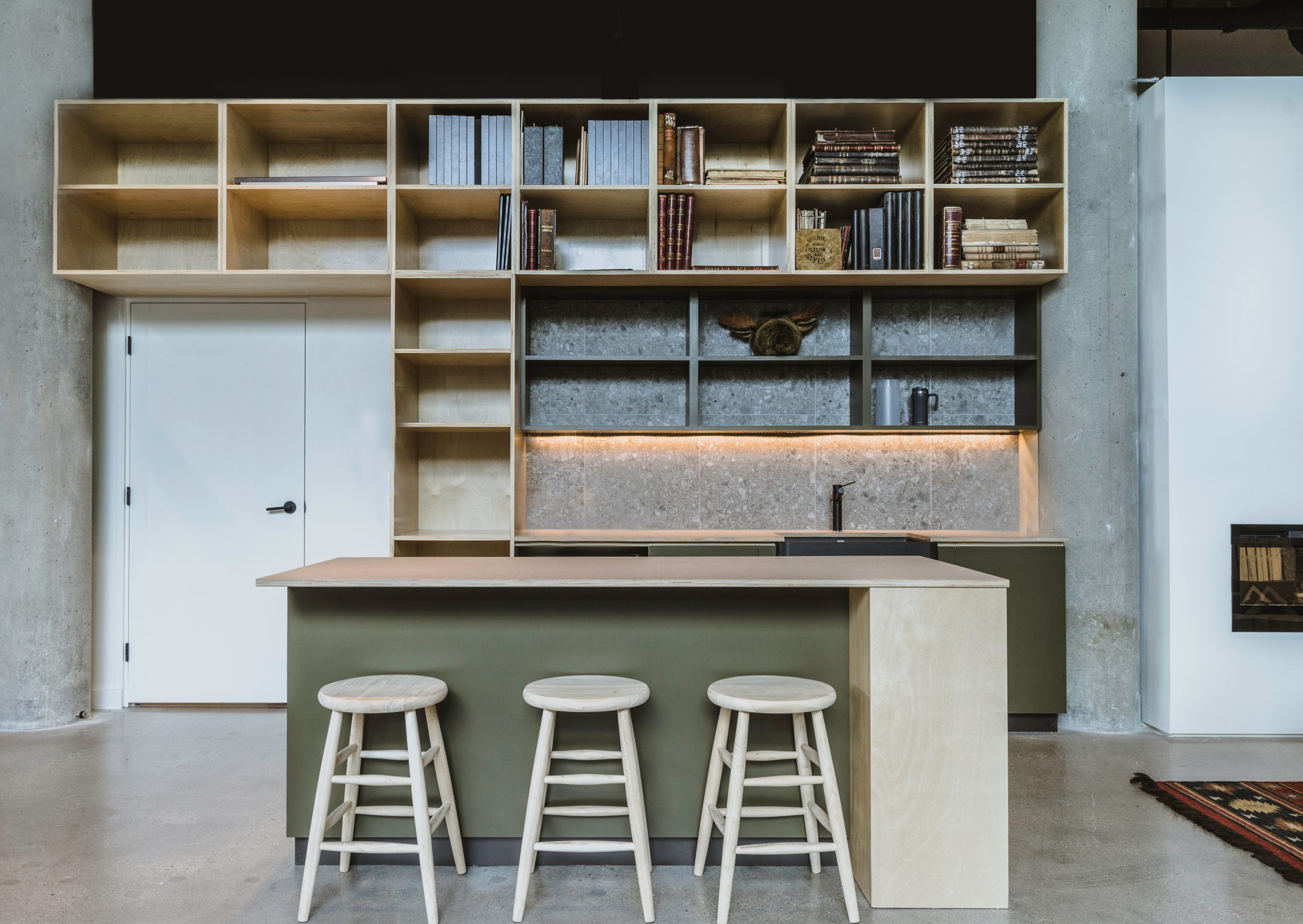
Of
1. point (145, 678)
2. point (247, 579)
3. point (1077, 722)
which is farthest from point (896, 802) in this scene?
point (145, 678)

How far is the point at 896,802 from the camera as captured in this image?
2275 mm

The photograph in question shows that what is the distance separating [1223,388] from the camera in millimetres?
3926

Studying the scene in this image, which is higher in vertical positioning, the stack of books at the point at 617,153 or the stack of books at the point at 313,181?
the stack of books at the point at 617,153

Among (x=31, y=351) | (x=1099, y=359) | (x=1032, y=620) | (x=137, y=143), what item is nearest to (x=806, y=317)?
(x=1099, y=359)

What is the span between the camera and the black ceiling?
3.55 m

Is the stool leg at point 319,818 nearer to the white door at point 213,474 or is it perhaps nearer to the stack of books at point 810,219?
the white door at point 213,474

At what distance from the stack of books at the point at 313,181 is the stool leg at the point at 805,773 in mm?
3296

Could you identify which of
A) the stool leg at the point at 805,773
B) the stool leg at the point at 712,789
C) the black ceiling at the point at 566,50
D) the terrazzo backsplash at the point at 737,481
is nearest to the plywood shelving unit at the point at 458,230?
the black ceiling at the point at 566,50

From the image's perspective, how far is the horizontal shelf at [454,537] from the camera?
406cm

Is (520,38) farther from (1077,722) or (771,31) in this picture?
(1077,722)

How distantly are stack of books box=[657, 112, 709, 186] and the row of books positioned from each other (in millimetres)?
905

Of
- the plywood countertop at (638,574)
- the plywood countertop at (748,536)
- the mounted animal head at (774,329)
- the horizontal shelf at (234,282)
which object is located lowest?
the plywood countertop at (748,536)

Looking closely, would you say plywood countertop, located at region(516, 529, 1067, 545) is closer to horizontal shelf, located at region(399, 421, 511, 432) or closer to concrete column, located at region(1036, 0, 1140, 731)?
concrete column, located at region(1036, 0, 1140, 731)

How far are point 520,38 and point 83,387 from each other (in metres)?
2.93
